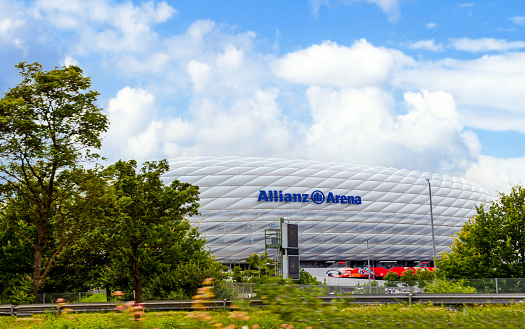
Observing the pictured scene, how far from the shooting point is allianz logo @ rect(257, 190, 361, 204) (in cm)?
Answer: 7206

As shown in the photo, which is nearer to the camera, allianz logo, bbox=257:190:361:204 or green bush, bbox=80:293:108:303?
green bush, bbox=80:293:108:303

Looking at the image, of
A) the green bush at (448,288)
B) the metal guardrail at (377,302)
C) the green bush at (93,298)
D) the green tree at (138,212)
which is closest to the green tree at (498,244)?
the green bush at (448,288)

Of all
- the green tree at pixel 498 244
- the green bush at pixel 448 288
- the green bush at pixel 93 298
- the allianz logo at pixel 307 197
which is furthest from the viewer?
the allianz logo at pixel 307 197

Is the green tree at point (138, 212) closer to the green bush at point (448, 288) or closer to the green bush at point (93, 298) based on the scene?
the green bush at point (93, 298)

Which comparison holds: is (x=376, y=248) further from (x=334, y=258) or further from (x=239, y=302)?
(x=239, y=302)

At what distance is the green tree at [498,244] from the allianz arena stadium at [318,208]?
39097mm

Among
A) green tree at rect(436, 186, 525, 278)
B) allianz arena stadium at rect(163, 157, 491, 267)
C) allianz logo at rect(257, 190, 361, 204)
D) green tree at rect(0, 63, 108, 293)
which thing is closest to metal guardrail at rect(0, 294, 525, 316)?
green tree at rect(0, 63, 108, 293)

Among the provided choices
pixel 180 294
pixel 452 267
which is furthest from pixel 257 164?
pixel 180 294

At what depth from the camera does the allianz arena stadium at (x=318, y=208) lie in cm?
7050

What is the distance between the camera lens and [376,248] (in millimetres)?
77250

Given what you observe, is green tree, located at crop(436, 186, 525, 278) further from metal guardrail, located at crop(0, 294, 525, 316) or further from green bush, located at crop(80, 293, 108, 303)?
green bush, located at crop(80, 293, 108, 303)

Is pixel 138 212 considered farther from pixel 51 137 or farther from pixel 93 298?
pixel 93 298

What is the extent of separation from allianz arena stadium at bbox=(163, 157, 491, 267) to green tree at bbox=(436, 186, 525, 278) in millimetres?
39097

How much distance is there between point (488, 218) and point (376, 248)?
150 ft
